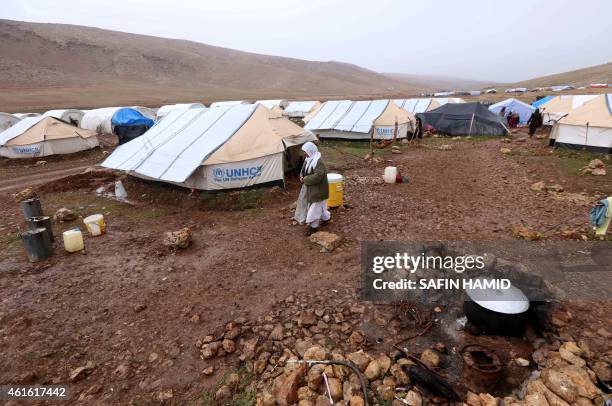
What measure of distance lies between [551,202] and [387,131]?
9.74 metres

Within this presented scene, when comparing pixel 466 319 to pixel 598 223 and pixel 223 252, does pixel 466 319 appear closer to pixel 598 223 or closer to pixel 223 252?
pixel 598 223

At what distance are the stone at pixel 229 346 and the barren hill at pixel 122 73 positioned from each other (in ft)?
149

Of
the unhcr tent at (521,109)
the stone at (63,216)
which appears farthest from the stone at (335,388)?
the unhcr tent at (521,109)

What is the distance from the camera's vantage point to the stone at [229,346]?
3.57 metres

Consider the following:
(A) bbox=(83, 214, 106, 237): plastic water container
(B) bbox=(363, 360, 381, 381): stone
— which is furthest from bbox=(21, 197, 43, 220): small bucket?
(B) bbox=(363, 360, 381, 381): stone

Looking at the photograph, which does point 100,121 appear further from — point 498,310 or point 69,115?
point 498,310

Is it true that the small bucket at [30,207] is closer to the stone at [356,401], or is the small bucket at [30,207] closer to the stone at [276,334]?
the stone at [276,334]

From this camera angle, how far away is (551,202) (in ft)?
24.5

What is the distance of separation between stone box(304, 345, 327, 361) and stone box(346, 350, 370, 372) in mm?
263

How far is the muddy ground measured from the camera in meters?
3.59

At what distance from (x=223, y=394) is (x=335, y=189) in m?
4.94

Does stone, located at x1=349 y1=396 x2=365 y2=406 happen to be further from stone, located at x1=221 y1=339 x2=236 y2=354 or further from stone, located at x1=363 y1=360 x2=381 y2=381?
stone, located at x1=221 y1=339 x2=236 y2=354

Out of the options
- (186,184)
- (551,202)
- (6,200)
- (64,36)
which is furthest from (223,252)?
(64,36)

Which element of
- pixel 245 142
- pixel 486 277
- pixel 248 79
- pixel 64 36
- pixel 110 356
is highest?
pixel 64 36
